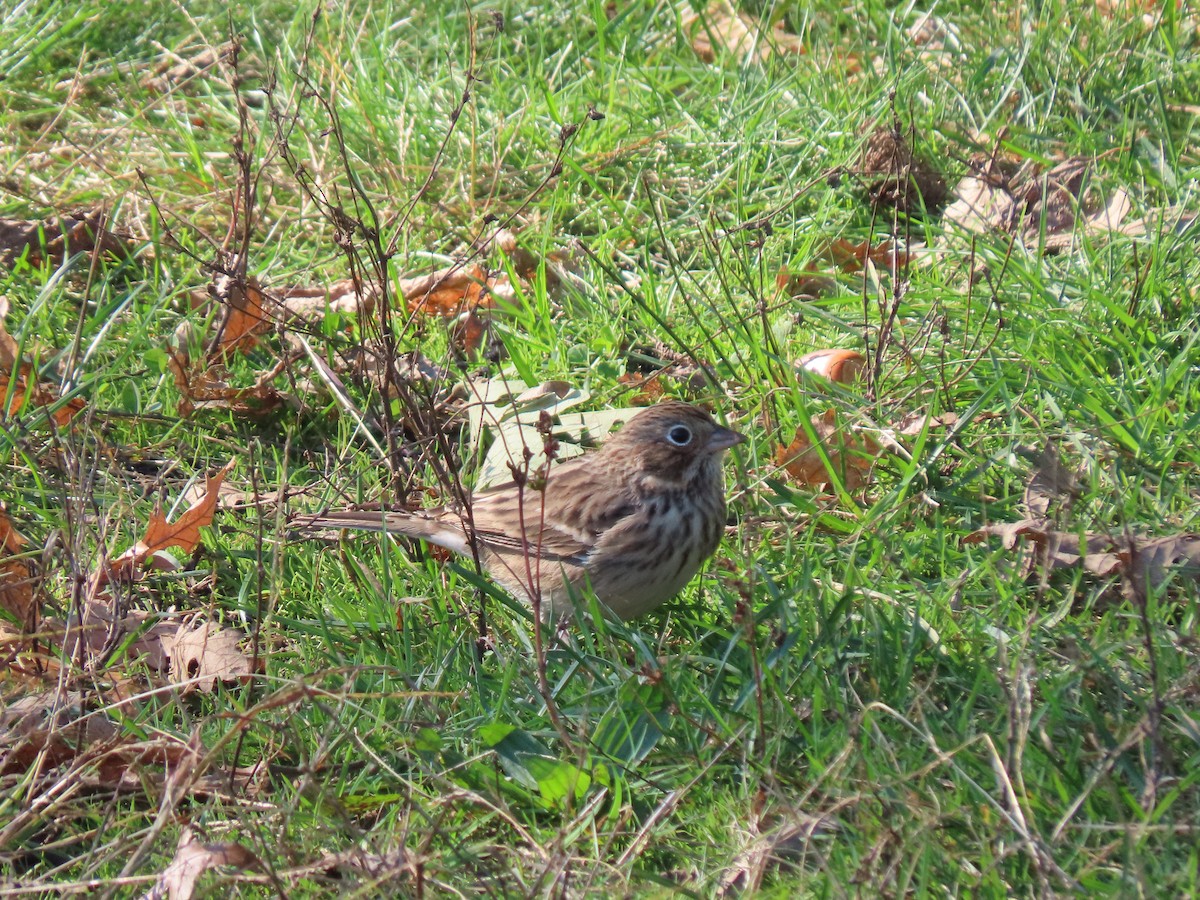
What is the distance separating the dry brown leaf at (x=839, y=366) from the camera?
558 cm

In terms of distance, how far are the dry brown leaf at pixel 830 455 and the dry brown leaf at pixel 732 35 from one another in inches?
112

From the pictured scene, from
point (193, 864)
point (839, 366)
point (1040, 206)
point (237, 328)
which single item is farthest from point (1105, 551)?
point (237, 328)

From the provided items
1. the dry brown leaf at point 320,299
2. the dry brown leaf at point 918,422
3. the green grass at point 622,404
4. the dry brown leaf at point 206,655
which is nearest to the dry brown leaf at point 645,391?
the green grass at point 622,404

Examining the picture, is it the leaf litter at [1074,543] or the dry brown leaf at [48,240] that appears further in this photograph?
the dry brown leaf at [48,240]

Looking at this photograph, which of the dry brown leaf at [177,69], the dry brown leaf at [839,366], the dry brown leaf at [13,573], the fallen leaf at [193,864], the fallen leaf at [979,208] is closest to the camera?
the fallen leaf at [193,864]

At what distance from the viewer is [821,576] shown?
4.41m

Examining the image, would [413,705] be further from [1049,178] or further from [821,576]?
[1049,178]

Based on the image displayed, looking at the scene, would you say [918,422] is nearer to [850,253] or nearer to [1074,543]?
[1074,543]

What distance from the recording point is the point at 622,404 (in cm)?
581

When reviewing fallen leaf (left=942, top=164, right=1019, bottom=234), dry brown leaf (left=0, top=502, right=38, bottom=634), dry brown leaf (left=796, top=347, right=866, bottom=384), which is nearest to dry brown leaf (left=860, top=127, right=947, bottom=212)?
fallen leaf (left=942, top=164, right=1019, bottom=234)

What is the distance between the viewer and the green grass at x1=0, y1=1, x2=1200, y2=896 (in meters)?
3.37

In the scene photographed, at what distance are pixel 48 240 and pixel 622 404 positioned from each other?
287cm

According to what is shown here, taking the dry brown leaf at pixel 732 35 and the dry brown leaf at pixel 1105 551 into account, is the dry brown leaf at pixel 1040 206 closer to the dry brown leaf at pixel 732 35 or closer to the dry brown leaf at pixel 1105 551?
the dry brown leaf at pixel 732 35

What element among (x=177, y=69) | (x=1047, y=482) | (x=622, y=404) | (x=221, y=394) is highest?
(x=177, y=69)
